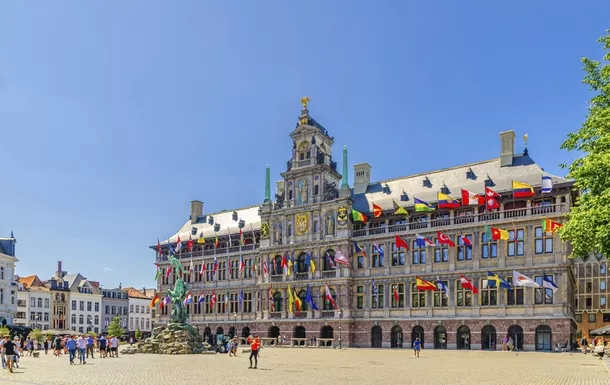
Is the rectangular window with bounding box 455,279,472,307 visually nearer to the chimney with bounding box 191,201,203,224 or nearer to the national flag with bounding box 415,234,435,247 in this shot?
the national flag with bounding box 415,234,435,247

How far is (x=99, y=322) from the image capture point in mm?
118875

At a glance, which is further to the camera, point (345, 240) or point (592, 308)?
point (592, 308)

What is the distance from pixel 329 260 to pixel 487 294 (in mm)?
17312

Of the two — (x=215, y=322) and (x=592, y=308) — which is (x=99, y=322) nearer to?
(x=215, y=322)

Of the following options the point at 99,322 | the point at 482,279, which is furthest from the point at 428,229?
the point at 99,322

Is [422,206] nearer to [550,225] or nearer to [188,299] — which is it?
[550,225]

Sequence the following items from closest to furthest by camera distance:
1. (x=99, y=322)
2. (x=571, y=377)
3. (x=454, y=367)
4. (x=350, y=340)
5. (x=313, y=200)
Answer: (x=571, y=377) → (x=454, y=367) → (x=350, y=340) → (x=313, y=200) → (x=99, y=322)

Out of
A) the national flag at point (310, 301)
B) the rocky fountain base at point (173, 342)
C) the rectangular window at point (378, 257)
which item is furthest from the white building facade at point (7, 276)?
the rectangular window at point (378, 257)

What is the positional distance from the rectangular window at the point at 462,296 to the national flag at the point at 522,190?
10.0 meters

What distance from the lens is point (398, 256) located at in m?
65.0

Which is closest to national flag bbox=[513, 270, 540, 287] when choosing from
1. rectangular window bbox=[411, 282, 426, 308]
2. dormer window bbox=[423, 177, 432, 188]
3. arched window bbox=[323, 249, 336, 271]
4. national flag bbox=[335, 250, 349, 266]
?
rectangular window bbox=[411, 282, 426, 308]

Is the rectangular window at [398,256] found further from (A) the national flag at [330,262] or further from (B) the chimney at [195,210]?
(B) the chimney at [195,210]

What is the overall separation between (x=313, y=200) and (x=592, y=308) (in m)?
45.8

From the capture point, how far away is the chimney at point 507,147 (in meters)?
62.1
